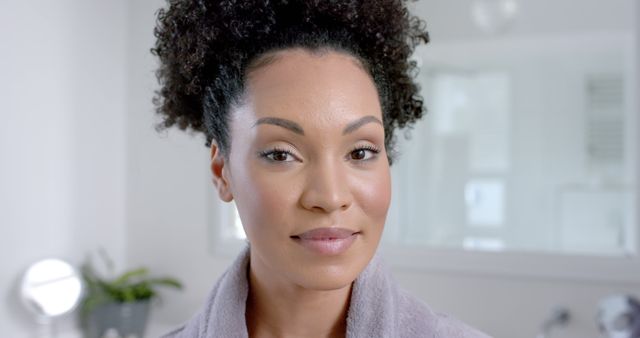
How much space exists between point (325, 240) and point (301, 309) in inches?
5.3

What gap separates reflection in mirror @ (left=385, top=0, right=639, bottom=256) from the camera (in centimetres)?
186

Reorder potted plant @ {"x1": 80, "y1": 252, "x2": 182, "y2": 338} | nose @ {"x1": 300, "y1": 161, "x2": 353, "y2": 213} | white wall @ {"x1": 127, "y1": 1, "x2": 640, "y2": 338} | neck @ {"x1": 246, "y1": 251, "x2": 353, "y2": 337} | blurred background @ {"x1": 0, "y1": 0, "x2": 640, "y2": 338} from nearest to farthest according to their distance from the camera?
nose @ {"x1": 300, "y1": 161, "x2": 353, "y2": 213} → neck @ {"x1": 246, "y1": 251, "x2": 353, "y2": 337} → blurred background @ {"x1": 0, "y1": 0, "x2": 640, "y2": 338} → potted plant @ {"x1": 80, "y1": 252, "x2": 182, "y2": 338} → white wall @ {"x1": 127, "y1": 1, "x2": 640, "y2": 338}

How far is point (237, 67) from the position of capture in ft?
2.44

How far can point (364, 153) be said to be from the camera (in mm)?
720

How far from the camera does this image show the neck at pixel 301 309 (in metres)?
0.77

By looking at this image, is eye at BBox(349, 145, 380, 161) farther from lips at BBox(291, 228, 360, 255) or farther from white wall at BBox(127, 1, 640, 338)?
white wall at BBox(127, 1, 640, 338)

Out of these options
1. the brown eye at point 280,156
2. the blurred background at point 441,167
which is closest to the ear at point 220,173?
the brown eye at point 280,156

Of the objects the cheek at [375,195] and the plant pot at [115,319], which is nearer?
the cheek at [375,195]

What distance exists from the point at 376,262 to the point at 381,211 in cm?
11

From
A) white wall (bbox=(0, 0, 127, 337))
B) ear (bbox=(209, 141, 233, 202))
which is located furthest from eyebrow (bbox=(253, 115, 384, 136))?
white wall (bbox=(0, 0, 127, 337))

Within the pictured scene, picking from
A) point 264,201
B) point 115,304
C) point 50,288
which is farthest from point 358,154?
point 115,304

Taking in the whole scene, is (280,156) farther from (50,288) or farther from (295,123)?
(50,288)

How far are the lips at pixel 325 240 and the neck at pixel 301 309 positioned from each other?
99 mm

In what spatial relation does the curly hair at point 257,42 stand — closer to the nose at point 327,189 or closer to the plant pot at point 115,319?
the nose at point 327,189
